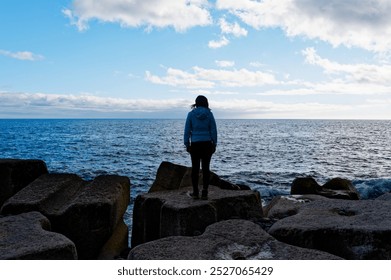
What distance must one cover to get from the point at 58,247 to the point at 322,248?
3170 mm

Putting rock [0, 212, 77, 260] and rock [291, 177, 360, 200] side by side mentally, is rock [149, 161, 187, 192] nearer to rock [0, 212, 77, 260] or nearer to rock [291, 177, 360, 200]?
rock [291, 177, 360, 200]

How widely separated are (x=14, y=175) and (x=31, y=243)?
4.05 meters

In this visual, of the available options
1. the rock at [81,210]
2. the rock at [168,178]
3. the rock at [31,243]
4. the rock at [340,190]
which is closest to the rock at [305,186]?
the rock at [340,190]

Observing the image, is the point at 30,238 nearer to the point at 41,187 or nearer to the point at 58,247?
the point at 58,247

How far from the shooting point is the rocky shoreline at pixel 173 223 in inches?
170

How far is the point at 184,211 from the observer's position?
19.5 feet

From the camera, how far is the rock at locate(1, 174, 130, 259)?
241 inches

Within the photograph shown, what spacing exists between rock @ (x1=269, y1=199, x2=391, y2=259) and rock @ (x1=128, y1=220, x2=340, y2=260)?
300mm

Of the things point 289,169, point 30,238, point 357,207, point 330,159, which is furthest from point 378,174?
point 30,238

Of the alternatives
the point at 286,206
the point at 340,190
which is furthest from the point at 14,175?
the point at 340,190

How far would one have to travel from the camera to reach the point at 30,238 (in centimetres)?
463

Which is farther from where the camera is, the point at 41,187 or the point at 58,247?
the point at 41,187

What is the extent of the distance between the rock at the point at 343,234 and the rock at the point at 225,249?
Result: 30cm

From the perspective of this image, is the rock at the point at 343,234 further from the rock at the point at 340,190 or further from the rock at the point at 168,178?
the rock at the point at 340,190
